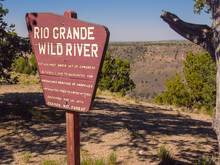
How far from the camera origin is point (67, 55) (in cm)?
461

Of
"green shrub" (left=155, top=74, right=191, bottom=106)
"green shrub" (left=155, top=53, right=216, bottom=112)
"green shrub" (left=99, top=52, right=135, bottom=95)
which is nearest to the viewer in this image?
"green shrub" (left=155, top=53, right=216, bottom=112)

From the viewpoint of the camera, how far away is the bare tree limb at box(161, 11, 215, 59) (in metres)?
6.76

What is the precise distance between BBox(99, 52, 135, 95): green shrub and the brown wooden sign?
48.8 metres

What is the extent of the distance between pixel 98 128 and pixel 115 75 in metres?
44.9

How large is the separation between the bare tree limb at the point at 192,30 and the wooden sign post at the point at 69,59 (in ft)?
8.08

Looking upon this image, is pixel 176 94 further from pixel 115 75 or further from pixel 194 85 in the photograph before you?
pixel 115 75

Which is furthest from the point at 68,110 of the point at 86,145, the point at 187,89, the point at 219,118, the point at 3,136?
the point at 187,89

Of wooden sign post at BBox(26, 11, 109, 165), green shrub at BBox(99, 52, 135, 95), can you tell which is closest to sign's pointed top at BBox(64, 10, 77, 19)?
wooden sign post at BBox(26, 11, 109, 165)

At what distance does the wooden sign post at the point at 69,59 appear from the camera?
14.4 feet

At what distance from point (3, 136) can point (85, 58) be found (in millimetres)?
5998

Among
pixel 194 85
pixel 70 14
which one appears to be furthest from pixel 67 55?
pixel 194 85

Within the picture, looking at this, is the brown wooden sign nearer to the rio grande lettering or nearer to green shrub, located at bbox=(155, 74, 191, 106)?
the rio grande lettering

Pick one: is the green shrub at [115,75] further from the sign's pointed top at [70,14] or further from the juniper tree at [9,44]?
the sign's pointed top at [70,14]

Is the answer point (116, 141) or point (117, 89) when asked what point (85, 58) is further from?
point (117, 89)
